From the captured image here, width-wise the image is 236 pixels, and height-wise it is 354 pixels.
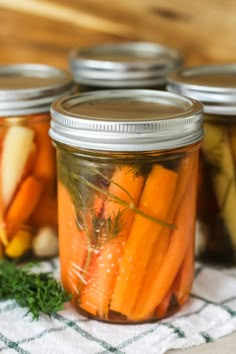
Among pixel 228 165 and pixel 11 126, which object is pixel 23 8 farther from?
pixel 228 165

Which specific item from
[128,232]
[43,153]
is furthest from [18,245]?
[128,232]

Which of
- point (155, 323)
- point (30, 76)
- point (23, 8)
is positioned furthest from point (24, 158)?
point (23, 8)

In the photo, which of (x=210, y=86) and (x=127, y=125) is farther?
(x=210, y=86)

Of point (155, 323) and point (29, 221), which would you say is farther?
point (29, 221)

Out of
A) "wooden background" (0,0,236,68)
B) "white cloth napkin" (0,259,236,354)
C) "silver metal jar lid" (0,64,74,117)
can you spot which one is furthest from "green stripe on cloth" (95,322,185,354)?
"wooden background" (0,0,236,68)

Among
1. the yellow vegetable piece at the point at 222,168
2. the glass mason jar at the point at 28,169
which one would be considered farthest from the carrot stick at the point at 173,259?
the glass mason jar at the point at 28,169

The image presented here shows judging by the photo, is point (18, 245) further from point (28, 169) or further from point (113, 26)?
point (113, 26)

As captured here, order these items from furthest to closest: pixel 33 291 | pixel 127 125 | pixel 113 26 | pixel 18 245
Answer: pixel 113 26 → pixel 18 245 → pixel 33 291 → pixel 127 125
